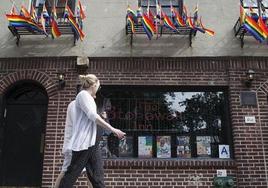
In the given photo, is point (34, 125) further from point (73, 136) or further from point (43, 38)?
point (73, 136)

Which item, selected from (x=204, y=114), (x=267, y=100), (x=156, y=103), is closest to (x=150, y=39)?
(x=156, y=103)

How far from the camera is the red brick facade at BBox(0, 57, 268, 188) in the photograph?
7.75m

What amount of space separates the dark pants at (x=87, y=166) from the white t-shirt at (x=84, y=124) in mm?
86

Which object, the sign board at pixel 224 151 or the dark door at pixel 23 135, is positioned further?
the dark door at pixel 23 135

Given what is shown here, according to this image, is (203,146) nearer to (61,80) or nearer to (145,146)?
(145,146)

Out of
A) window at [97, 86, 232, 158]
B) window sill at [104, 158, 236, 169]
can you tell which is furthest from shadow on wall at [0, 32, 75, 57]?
window sill at [104, 158, 236, 169]

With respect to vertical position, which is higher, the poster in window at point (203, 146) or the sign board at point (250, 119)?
the sign board at point (250, 119)

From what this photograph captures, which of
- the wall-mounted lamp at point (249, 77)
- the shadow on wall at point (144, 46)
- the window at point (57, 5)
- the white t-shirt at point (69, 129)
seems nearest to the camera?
the white t-shirt at point (69, 129)

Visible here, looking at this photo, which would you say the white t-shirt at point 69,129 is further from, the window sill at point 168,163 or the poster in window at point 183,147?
the poster in window at point 183,147

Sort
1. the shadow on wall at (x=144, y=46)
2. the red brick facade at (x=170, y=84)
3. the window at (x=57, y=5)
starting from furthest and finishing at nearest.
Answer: the window at (x=57, y=5)
the shadow on wall at (x=144, y=46)
the red brick facade at (x=170, y=84)

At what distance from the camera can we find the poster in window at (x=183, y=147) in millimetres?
8023

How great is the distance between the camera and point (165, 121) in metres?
8.23

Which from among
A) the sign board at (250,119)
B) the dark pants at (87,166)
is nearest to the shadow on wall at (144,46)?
the sign board at (250,119)

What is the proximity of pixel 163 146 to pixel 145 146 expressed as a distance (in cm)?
40
